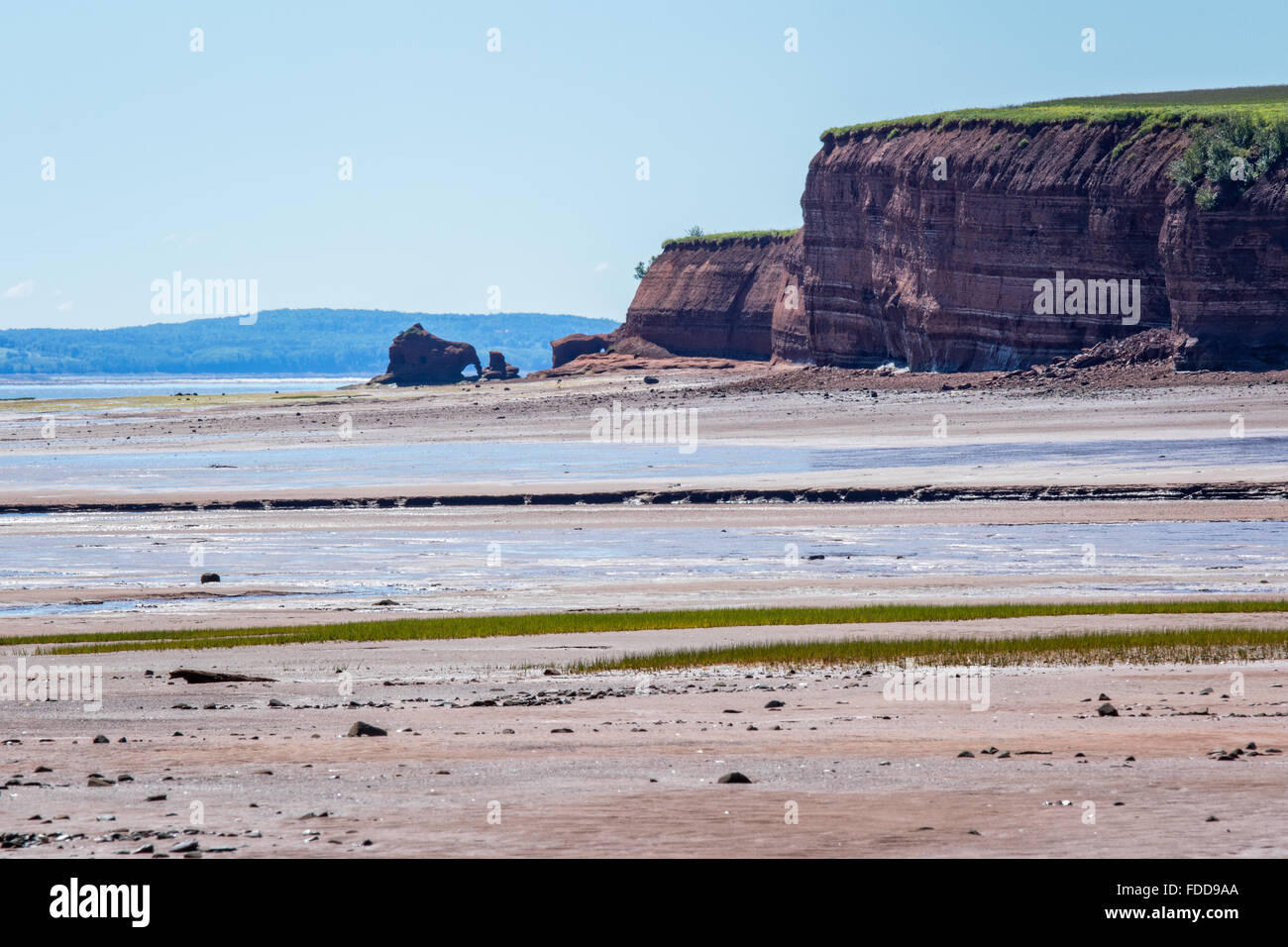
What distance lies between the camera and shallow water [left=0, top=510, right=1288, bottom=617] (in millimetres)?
24141

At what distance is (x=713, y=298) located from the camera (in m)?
111

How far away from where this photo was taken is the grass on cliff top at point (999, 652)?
15.2 meters

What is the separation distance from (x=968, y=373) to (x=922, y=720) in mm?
55593

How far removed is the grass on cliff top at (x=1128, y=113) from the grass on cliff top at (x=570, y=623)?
4310 cm

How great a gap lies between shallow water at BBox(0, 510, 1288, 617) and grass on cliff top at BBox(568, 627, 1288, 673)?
18.5ft

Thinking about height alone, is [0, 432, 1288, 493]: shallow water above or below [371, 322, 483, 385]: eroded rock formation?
below

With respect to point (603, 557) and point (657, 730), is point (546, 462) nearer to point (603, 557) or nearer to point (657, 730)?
point (603, 557)

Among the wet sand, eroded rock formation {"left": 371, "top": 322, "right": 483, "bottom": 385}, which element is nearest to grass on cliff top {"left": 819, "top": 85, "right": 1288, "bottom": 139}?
the wet sand

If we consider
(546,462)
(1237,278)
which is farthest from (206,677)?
(1237,278)

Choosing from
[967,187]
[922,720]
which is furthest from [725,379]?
[922,720]

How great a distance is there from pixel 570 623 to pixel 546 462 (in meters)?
28.7

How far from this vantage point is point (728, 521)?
33.3 m

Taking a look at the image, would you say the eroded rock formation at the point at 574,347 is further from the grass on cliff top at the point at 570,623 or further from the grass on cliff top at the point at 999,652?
the grass on cliff top at the point at 999,652

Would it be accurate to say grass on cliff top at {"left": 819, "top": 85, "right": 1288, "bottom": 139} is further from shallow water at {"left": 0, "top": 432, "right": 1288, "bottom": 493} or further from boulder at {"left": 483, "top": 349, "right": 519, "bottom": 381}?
boulder at {"left": 483, "top": 349, "right": 519, "bottom": 381}
